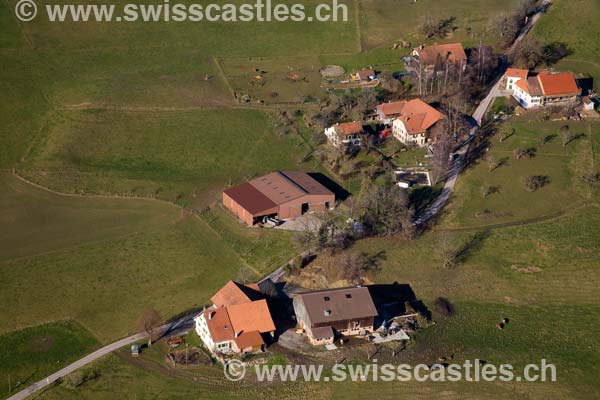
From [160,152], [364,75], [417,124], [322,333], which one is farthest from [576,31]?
[322,333]

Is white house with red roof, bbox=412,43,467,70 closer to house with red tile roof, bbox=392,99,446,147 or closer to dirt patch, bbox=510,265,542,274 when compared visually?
house with red tile roof, bbox=392,99,446,147

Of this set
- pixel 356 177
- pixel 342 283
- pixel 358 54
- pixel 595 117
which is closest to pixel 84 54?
pixel 358 54

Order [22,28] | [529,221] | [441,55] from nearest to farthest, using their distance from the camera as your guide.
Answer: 1. [529,221]
2. [441,55]
3. [22,28]

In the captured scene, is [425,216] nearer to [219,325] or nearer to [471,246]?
[471,246]

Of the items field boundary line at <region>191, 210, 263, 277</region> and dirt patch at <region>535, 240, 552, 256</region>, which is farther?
dirt patch at <region>535, 240, 552, 256</region>

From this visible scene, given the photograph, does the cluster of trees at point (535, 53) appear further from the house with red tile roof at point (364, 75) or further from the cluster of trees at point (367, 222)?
the cluster of trees at point (367, 222)

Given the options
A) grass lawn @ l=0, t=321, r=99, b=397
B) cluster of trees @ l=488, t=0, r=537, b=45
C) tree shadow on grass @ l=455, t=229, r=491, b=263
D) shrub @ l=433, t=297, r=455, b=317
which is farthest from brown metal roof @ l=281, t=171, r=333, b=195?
cluster of trees @ l=488, t=0, r=537, b=45
